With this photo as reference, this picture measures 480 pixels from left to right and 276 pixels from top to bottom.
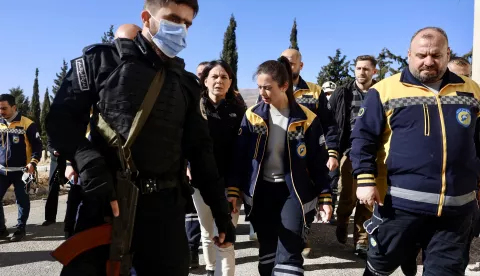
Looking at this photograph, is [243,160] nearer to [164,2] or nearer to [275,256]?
[275,256]

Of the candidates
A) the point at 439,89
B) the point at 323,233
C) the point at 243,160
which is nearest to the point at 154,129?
the point at 243,160

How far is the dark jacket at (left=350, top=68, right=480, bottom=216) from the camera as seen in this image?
2.68 m

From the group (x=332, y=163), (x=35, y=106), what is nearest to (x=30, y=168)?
(x=332, y=163)

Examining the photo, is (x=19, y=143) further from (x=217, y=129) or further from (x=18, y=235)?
(x=217, y=129)

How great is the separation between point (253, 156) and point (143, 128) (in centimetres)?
146

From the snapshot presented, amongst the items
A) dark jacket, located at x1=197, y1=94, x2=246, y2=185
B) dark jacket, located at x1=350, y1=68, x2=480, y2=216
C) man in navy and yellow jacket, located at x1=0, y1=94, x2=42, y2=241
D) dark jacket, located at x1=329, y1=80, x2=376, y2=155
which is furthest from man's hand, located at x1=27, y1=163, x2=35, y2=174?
dark jacket, located at x1=350, y1=68, x2=480, y2=216

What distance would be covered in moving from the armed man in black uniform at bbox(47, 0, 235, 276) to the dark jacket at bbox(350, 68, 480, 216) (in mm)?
1379

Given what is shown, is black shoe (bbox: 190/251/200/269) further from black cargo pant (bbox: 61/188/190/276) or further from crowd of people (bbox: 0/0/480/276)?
black cargo pant (bbox: 61/188/190/276)

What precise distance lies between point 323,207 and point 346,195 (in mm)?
2215

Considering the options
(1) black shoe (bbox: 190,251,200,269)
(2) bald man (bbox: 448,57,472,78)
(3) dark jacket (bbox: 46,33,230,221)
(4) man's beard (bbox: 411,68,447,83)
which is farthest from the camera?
(1) black shoe (bbox: 190,251,200,269)

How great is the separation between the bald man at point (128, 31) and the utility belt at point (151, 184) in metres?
0.92

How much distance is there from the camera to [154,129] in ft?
6.57

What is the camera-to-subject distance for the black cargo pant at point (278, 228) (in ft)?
9.75

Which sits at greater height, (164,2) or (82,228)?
(164,2)
